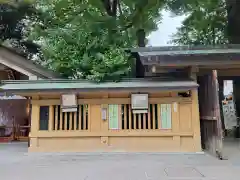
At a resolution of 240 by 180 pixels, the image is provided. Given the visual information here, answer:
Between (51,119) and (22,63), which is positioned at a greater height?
(22,63)

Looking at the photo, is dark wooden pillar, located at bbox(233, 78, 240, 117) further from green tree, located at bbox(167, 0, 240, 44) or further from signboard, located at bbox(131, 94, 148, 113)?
signboard, located at bbox(131, 94, 148, 113)

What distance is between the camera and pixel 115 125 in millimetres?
10805

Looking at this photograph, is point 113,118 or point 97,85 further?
point 113,118

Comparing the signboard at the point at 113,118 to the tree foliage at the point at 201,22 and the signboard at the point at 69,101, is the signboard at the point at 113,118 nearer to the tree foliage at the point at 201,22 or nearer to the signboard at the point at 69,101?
the signboard at the point at 69,101

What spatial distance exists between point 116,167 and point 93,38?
21.1 ft

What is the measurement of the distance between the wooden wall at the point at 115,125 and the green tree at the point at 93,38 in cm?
117

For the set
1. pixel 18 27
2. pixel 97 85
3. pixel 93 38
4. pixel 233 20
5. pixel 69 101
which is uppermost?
pixel 18 27

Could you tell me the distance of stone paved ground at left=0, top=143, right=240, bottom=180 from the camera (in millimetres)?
6781

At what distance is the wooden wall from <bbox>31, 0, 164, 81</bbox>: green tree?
46.0 inches

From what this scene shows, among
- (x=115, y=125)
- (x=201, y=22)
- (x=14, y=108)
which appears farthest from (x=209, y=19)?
(x=14, y=108)

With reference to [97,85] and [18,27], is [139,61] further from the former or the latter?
[18,27]

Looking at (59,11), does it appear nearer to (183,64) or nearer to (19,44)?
(19,44)

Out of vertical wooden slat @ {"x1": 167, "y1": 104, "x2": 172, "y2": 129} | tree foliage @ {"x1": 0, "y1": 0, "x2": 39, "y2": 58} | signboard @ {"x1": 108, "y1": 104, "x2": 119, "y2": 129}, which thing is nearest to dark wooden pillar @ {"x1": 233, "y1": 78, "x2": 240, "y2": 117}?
vertical wooden slat @ {"x1": 167, "y1": 104, "x2": 172, "y2": 129}

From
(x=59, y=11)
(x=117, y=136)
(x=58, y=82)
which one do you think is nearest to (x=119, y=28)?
(x=59, y=11)
